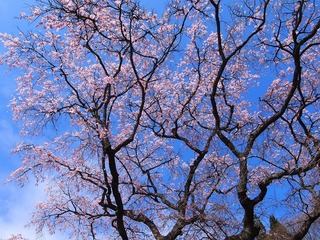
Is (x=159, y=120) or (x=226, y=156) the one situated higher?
(x=159, y=120)

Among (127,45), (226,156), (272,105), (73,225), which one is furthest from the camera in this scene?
(73,225)

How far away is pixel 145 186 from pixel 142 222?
39.2 inches

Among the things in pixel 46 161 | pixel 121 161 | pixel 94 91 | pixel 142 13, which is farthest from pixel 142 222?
pixel 142 13

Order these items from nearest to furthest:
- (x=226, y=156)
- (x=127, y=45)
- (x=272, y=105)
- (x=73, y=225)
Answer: (x=127, y=45)
(x=226, y=156)
(x=272, y=105)
(x=73, y=225)

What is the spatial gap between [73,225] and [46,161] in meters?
1.97

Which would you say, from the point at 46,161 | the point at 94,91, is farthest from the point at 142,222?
the point at 94,91

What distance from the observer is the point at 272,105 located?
922cm

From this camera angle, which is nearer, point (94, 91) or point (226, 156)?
point (226, 156)

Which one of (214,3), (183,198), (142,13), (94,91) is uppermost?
(94,91)

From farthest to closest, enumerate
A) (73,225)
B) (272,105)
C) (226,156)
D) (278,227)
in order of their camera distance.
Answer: (73,225) → (272,105) → (226,156) → (278,227)

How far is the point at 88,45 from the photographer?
7918 millimetres

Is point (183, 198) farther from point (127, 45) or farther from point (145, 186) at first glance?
point (127, 45)

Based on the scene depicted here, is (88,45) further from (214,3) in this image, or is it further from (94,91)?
(214,3)

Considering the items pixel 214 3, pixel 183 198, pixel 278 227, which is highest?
pixel 214 3
